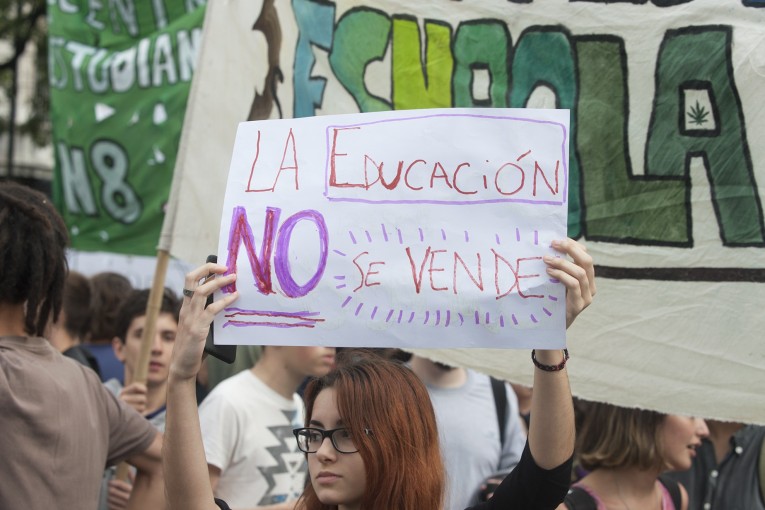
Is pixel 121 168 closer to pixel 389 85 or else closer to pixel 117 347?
pixel 117 347

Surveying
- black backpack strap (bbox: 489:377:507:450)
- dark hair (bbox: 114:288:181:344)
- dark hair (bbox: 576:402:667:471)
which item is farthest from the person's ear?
dark hair (bbox: 576:402:667:471)

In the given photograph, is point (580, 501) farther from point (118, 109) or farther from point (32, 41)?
point (32, 41)

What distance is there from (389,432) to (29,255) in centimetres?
105

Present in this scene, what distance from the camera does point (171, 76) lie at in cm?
545

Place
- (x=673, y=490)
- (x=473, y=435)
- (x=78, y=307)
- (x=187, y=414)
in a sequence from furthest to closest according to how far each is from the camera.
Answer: (x=78, y=307) < (x=473, y=435) < (x=673, y=490) < (x=187, y=414)

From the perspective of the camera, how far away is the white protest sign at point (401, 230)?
2086 millimetres

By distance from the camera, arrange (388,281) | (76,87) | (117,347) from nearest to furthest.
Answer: (388,281) < (117,347) < (76,87)

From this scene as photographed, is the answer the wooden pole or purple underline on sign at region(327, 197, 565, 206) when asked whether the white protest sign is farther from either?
the wooden pole

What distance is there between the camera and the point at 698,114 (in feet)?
9.32

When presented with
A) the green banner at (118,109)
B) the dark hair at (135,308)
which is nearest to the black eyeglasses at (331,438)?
the dark hair at (135,308)

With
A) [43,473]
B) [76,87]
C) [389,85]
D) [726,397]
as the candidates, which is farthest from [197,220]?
[76,87]

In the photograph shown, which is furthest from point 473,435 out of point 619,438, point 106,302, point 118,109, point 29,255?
point 118,109

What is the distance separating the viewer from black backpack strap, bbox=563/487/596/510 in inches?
125

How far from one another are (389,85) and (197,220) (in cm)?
85
